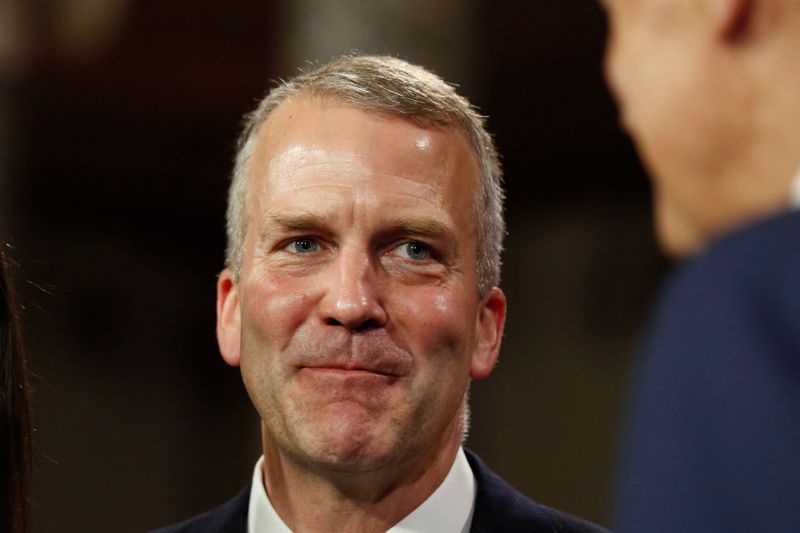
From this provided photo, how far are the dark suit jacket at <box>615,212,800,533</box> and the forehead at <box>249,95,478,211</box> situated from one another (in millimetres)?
1231

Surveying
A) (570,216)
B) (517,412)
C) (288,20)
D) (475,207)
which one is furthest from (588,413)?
(475,207)

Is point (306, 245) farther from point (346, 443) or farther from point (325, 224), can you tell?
point (346, 443)

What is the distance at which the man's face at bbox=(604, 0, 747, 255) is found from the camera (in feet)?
3.23

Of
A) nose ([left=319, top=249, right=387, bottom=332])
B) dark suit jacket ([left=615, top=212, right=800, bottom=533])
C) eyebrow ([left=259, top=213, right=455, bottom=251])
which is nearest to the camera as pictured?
dark suit jacket ([left=615, top=212, right=800, bottom=533])

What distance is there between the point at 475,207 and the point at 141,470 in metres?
6.69

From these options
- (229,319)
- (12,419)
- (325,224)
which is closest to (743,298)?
(325,224)

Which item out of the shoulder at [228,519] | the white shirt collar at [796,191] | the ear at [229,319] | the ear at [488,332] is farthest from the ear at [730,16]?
the shoulder at [228,519]

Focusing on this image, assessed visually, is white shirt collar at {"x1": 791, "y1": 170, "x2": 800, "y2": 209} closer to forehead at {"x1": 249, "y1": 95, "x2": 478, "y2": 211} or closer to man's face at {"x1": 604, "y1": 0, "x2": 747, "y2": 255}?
man's face at {"x1": 604, "y1": 0, "x2": 747, "y2": 255}

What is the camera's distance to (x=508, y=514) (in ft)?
7.46

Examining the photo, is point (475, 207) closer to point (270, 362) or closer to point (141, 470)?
point (270, 362)

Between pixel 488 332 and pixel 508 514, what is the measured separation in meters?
0.33

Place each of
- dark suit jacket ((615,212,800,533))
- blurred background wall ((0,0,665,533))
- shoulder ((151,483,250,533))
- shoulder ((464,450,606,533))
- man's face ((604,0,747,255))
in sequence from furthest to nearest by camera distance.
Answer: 1. blurred background wall ((0,0,665,533))
2. shoulder ((151,483,250,533))
3. shoulder ((464,450,606,533))
4. man's face ((604,0,747,255))
5. dark suit jacket ((615,212,800,533))

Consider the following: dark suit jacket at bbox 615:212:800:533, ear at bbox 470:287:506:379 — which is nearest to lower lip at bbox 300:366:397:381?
ear at bbox 470:287:506:379

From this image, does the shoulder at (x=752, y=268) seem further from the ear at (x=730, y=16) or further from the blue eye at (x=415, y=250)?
the blue eye at (x=415, y=250)
